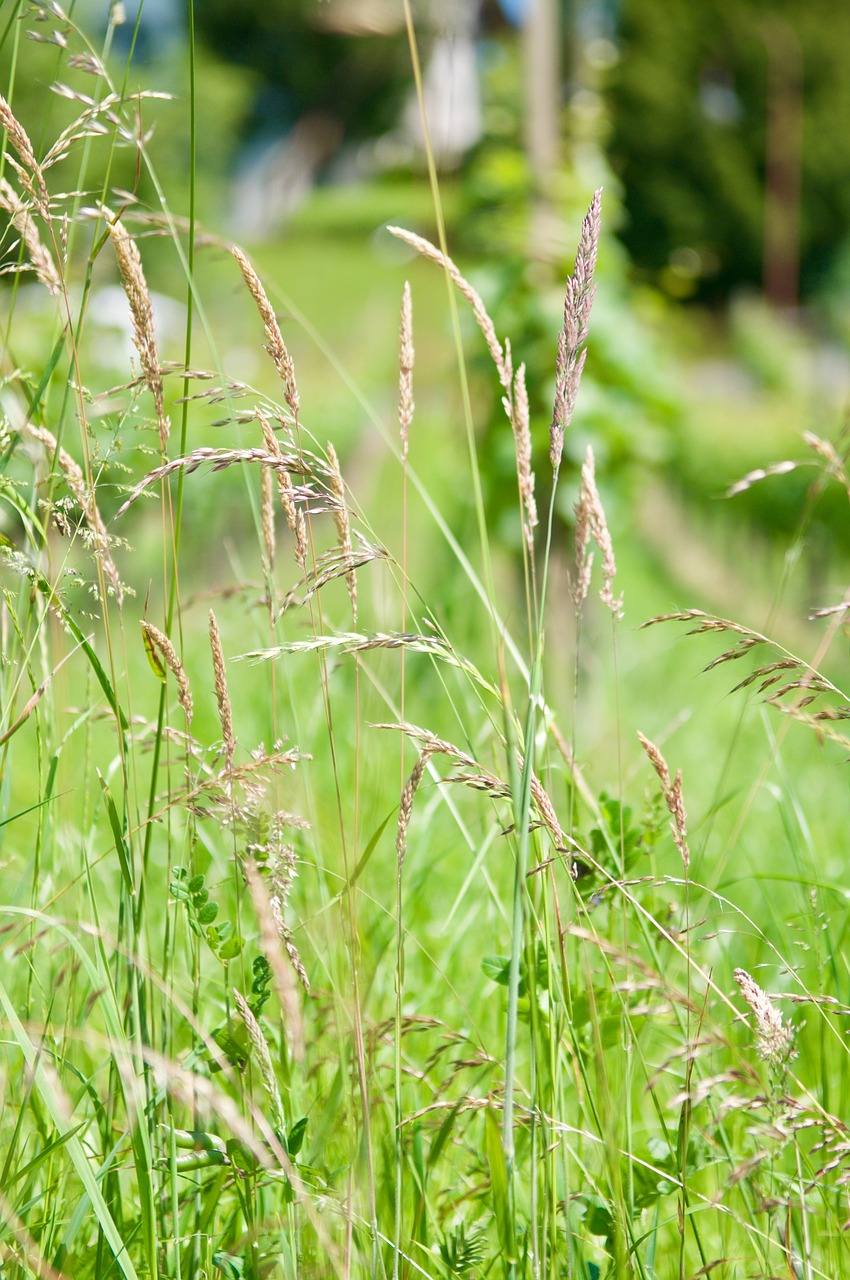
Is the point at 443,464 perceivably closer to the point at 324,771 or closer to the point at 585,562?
the point at 324,771

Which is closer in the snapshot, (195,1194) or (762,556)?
(195,1194)

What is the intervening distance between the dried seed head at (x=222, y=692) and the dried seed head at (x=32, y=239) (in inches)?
12.0

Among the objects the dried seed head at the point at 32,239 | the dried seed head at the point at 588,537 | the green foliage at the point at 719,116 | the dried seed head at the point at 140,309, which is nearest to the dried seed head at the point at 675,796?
the dried seed head at the point at 588,537

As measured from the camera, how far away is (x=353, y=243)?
37.0m

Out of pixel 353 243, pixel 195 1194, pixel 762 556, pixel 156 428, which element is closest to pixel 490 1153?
pixel 195 1194

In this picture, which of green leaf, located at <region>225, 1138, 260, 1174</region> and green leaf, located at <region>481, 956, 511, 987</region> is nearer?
green leaf, located at <region>225, 1138, 260, 1174</region>

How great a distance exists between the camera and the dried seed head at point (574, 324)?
749mm

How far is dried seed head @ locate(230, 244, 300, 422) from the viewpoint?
767 mm

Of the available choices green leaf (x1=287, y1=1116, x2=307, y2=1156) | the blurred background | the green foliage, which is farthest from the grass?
the green foliage

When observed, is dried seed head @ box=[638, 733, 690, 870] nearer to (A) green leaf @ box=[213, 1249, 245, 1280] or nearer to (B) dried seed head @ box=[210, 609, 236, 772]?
(B) dried seed head @ box=[210, 609, 236, 772]

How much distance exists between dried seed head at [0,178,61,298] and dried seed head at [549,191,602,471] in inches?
16.3

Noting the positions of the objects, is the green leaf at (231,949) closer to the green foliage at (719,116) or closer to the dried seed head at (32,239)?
the dried seed head at (32,239)

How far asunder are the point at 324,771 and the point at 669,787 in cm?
155

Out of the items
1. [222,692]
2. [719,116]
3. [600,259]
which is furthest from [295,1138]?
[719,116]
